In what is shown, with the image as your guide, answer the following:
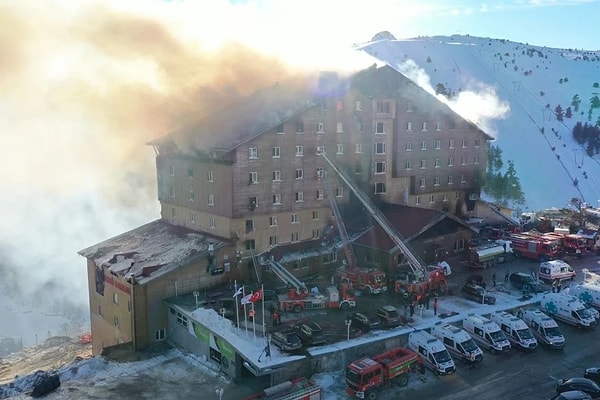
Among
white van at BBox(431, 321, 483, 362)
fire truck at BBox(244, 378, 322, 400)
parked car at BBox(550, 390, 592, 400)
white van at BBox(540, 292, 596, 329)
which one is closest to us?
parked car at BBox(550, 390, 592, 400)

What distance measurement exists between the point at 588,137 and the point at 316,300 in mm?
89884

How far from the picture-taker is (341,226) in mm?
38781

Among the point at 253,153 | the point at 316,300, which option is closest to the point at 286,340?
the point at 316,300

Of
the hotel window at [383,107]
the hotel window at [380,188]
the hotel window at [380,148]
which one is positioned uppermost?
the hotel window at [383,107]

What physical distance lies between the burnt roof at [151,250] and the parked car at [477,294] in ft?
50.0

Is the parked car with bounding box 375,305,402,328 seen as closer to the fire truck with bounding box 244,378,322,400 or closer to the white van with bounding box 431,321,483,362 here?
the white van with bounding box 431,321,483,362

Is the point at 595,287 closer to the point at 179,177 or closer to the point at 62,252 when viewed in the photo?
the point at 179,177

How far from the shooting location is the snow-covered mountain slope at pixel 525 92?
9388 cm

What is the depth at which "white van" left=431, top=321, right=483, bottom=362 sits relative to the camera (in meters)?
26.4

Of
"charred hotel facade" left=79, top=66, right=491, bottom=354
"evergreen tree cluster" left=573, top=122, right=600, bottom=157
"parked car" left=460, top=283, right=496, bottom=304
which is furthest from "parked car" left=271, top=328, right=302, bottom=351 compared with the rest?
"evergreen tree cluster" left=573, top=122, right=600, bottom=157

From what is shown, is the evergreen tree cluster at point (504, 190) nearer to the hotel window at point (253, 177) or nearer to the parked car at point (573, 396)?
the hotel window at point (253, 177)

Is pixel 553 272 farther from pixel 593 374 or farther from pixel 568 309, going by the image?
pixel 593 374

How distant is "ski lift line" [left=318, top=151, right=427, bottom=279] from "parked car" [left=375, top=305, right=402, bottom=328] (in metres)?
4.93

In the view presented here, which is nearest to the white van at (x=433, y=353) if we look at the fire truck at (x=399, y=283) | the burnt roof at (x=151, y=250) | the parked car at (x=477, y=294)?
the fire truck at (x=399, y=283)
